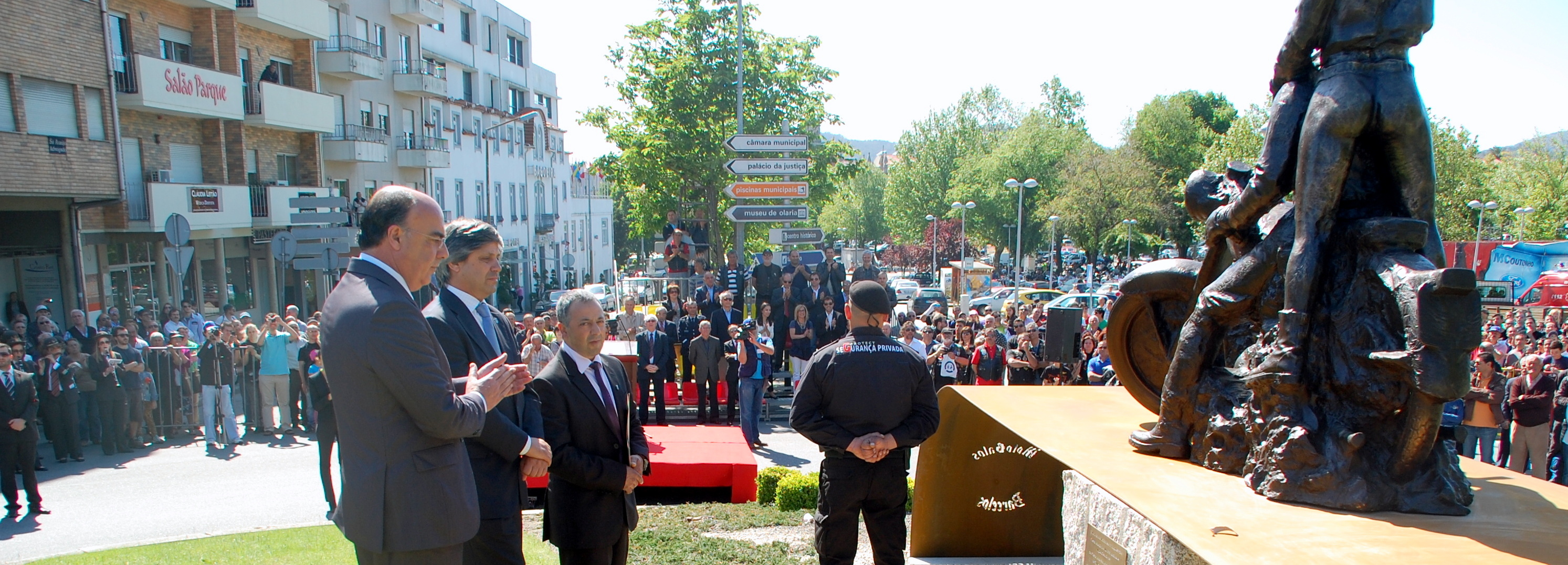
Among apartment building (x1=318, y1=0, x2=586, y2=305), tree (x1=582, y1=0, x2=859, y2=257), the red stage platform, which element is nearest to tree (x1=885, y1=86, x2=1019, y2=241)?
apartment building (x1=318, y1=0, x2=586, y2=305)

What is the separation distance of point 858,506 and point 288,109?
2548 centimetres

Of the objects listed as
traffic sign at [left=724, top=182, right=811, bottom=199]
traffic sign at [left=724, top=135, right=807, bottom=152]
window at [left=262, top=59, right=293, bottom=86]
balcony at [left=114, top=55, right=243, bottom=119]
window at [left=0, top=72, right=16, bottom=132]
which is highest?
window at [left=262, top=59, right=293, bottom=86]

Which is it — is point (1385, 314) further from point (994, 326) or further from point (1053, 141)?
point (1053, 141)

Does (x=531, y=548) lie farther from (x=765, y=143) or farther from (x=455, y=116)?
(x=455, y=116)

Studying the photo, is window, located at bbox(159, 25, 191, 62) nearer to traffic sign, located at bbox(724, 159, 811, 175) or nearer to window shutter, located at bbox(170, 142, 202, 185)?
window shutter, located at bbox(170, 142, 202, 185)

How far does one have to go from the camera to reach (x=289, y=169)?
2714 centimetres

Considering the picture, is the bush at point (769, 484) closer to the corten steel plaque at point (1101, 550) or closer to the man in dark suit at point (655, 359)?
the corten steel plaque at point (1101, 550)

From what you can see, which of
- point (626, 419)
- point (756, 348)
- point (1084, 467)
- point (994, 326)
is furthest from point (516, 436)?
point (994, 326)

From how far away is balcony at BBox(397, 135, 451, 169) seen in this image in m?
34.3

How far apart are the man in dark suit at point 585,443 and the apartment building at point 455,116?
1027 inches

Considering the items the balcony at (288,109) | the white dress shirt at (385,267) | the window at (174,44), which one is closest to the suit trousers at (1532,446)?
the white dress shirt at (385,267)

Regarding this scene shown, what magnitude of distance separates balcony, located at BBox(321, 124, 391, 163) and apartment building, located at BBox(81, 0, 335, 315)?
170cm

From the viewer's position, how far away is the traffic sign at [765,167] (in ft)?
51.9

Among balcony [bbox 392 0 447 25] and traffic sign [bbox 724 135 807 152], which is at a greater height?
balcony [bbox 392 0 447 25]
